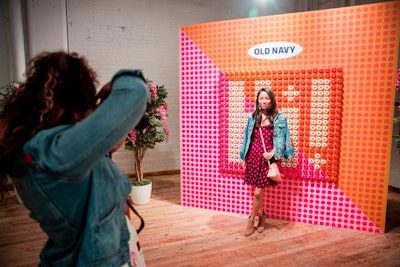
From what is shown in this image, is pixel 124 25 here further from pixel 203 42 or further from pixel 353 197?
pixel 353 197

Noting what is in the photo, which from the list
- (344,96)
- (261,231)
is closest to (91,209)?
(261,231)

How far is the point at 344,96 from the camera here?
10.7ft

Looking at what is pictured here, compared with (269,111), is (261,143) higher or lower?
lower

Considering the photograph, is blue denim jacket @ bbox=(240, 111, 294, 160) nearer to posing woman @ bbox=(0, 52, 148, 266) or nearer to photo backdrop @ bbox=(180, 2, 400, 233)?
photo backdrop @ bbox=(180, 2, 400, 233)

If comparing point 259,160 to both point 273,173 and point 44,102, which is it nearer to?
point 273,173

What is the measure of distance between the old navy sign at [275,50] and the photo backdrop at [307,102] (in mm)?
11

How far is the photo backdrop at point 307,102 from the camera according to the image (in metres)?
3.14

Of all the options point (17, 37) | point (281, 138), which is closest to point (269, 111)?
point (281, 138)

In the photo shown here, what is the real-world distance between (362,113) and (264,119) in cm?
102

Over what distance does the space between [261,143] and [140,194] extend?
1.96 meters

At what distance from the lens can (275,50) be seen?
3482 mm

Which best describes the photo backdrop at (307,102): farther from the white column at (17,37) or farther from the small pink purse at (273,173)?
the white column at (17,37)

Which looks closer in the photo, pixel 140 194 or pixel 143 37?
pixel 140 194

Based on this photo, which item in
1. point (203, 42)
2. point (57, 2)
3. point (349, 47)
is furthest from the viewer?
point (57, 2)
